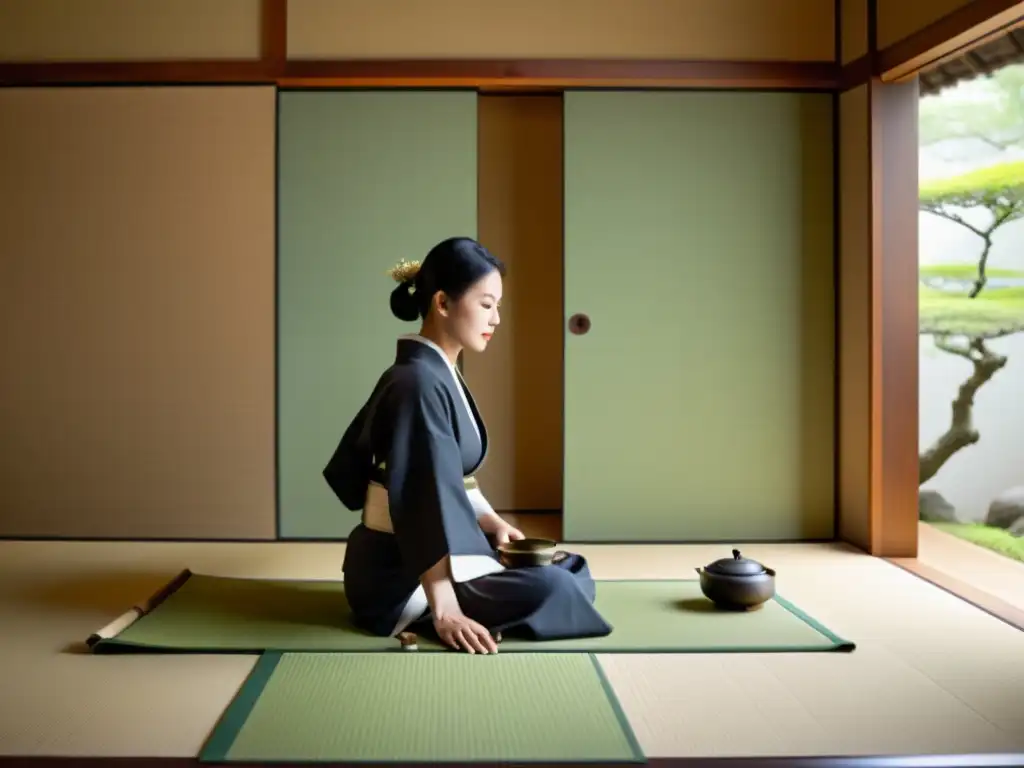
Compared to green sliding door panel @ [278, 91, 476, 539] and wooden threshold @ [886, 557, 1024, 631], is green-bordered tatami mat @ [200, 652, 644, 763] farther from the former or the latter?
green sliding door panel @ [278, 91, 476, 539]

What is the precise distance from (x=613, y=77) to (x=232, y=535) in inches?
106

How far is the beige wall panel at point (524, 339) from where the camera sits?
18.1 ft

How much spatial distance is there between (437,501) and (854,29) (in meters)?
3.06

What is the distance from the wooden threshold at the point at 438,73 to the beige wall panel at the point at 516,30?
0.05 meters

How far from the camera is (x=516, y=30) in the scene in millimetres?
4875

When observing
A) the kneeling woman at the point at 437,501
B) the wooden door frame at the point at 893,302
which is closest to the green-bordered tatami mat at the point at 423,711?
the kneeling woman at the point at 437,501

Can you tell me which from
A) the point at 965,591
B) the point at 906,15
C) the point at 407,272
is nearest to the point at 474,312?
the point at 407,272

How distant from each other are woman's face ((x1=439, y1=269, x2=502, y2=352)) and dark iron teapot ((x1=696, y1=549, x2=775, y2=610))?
3.49ft

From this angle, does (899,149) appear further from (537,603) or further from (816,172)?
(537,603)

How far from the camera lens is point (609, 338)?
16.2 feet

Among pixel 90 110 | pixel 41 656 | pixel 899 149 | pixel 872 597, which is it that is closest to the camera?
pixel 41 656

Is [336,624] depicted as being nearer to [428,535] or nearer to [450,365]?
[428,535]

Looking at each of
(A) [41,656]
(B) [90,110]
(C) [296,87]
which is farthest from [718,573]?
(B) [90,110]

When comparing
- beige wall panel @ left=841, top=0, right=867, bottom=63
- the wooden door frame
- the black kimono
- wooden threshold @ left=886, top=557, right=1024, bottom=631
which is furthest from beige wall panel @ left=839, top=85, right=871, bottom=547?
the black kimono
